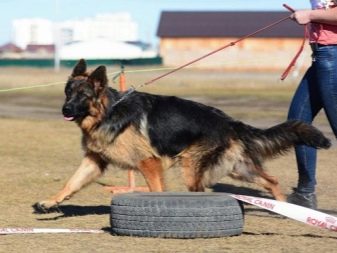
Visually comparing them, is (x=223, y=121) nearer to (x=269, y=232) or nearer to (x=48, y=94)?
(x=269, y=232)

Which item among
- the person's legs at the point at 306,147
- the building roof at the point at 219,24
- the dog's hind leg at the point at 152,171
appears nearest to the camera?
the dog's hind leg at the point at 152,171

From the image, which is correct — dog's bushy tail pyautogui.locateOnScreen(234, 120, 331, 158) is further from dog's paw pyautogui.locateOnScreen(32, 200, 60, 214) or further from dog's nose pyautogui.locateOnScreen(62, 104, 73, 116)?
dog's paw pyautogui.locateOnScreen(32, 200, 60, 214)

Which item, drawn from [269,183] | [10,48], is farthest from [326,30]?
[10,48]

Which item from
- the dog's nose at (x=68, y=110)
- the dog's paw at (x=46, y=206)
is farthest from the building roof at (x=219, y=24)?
the dog's nose at (x=68, y=110)

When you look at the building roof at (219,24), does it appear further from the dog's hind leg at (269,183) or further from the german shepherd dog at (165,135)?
the german shepherd dog at (165,135)

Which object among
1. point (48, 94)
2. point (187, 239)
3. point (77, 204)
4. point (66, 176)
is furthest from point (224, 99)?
point (187, 239)

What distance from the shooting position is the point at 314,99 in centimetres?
855

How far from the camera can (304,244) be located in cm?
666

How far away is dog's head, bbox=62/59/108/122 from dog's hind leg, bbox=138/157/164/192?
75 cm

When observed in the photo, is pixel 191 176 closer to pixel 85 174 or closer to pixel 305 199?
pixel 85 174

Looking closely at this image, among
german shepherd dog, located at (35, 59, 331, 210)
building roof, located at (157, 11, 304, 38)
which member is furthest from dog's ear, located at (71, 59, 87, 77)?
building roof, located at (157, 11, 304, 38)

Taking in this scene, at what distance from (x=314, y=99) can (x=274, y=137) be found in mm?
917

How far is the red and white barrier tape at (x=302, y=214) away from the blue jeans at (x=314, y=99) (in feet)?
5.09

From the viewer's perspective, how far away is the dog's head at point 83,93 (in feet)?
25.7
